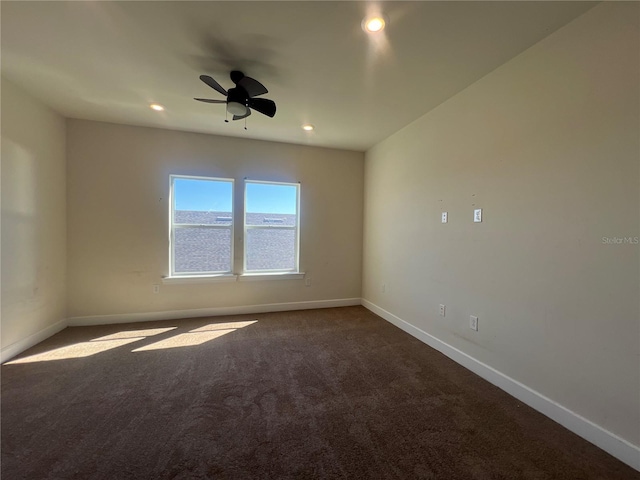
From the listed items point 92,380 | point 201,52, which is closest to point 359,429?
point 92,380

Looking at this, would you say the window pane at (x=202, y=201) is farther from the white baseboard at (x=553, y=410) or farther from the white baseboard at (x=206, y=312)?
the white baseboard at (x=553, y=410)

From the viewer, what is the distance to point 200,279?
3.76 meters

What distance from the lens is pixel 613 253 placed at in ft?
5.05

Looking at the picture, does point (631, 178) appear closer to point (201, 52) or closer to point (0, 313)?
point (201, 52)

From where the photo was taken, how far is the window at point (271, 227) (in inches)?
159

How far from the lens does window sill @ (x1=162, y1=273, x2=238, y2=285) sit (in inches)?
145

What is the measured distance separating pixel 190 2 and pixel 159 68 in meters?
0.88

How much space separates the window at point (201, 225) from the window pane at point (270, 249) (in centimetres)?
31

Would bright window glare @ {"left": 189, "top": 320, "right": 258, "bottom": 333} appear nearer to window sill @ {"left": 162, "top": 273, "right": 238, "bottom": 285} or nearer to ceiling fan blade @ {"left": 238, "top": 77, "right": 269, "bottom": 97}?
window sill @ {"left": 162, "top": 273, "right": 238, "bottom": 285}

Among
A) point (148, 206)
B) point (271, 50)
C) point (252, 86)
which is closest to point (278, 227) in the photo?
point (148, 206)

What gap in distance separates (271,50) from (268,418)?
2662 millimetres

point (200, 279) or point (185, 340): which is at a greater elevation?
point (200, 279)

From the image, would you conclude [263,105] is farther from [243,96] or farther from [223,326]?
[223,326]

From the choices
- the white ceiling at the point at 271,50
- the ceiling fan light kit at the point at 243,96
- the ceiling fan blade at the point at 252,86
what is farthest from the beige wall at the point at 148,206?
the ceiling fan blade at the point at 252,86
